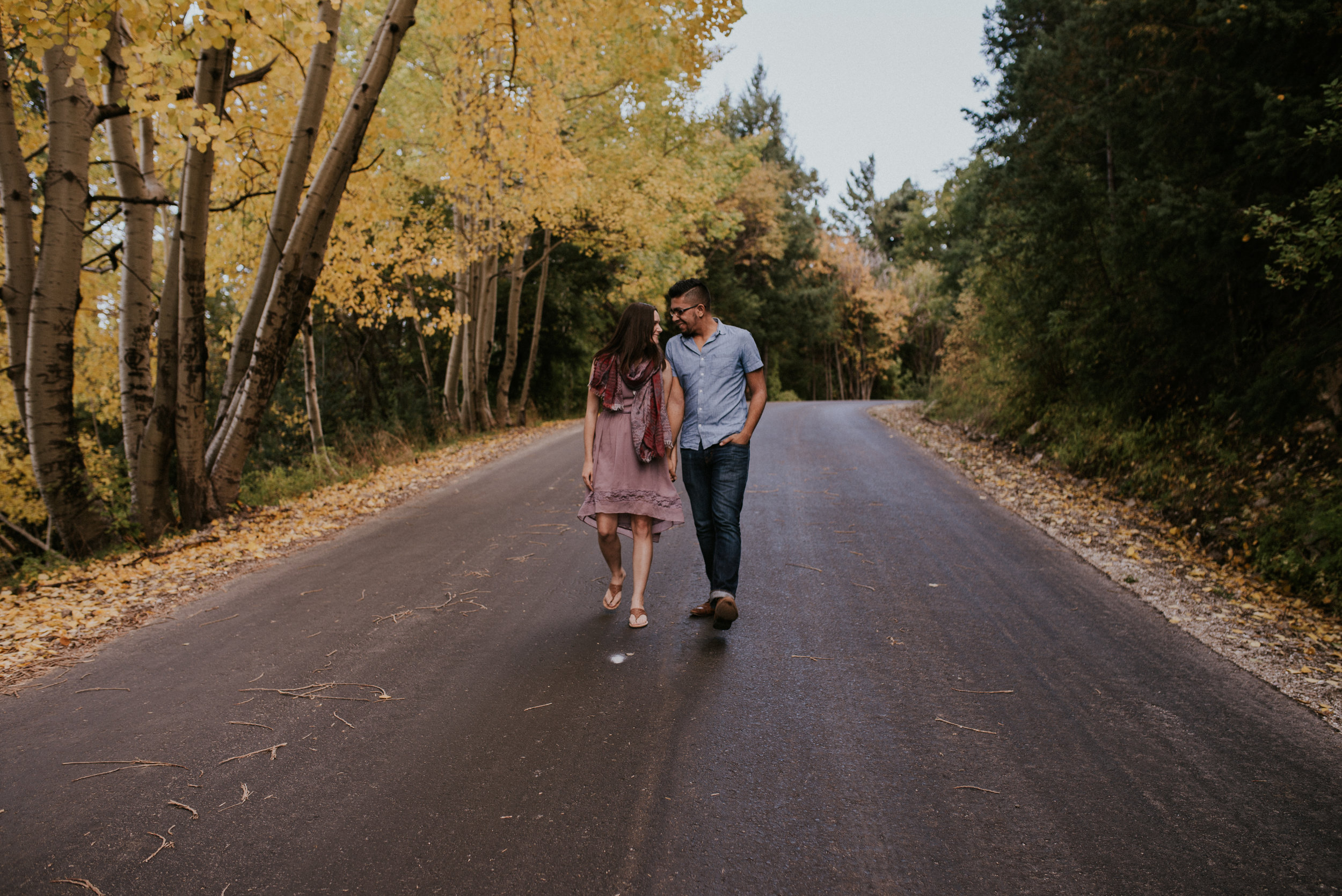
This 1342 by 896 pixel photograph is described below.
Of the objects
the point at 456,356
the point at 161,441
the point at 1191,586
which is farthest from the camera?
the point at 456,356

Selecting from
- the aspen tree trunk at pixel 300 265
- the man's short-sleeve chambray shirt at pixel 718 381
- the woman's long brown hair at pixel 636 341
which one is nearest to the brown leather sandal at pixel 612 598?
the man's short-sleeve chambray shirt at pixel 718 381

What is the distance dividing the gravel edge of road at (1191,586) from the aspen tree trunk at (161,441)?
921 centimetres

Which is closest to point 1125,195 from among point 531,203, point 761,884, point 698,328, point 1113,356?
point 1113,356

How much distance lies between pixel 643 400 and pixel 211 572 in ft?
14.3

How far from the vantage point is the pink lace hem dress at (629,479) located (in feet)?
14.9

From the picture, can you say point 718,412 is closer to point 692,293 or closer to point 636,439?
point 636,439

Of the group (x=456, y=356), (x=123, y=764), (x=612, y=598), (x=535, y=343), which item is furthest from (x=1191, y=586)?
(x=535, y=343)

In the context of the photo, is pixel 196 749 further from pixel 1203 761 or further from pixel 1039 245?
pixel 1039 245

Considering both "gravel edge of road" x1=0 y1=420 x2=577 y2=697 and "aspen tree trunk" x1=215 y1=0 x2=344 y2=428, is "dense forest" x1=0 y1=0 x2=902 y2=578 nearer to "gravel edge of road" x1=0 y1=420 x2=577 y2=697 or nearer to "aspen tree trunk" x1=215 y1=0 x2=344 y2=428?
"aspen tree trunk" x1=215 y1=0 x2=344 y2=428

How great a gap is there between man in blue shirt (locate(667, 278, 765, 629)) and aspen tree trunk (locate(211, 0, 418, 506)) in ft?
18.3

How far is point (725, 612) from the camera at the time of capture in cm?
432

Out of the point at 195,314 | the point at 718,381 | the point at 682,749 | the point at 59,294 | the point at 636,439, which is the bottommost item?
the point at 682,749

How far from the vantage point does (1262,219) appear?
5957 millimetres

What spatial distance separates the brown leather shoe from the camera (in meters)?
4.32
